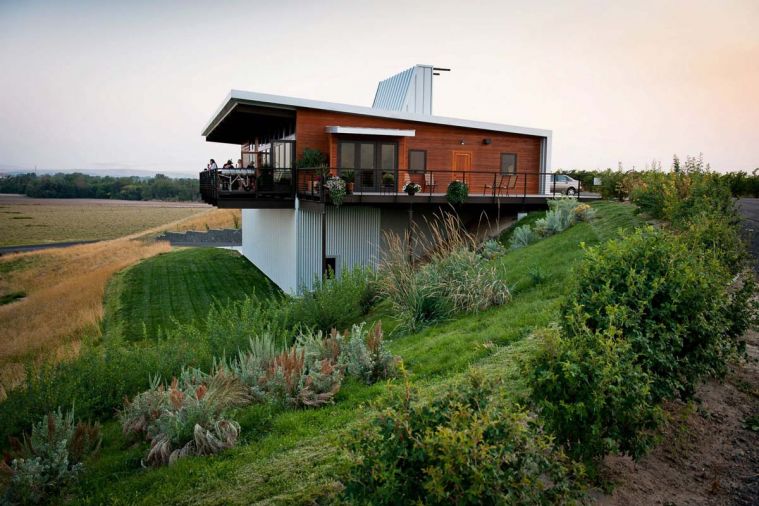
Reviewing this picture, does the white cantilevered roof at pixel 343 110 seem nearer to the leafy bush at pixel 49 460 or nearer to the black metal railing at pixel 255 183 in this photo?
the black metal railing at pixel 255 183

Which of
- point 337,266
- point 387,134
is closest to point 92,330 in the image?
point 337,266

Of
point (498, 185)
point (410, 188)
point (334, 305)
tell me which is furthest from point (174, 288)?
point (334, 305)

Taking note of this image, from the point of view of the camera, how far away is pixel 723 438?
506 cm

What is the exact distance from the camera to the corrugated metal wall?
64.1ft

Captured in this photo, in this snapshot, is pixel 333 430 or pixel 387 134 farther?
pixel 387 134

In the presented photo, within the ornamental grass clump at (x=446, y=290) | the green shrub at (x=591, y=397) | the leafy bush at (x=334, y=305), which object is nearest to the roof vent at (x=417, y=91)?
the leafy bush at (x=334, y=305)

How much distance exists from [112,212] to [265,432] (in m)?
81.5

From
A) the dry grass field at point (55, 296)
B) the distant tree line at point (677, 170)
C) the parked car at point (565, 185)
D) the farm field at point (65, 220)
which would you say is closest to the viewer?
the distant tree line at point (677, 170)

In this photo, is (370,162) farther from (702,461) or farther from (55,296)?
(702,461)

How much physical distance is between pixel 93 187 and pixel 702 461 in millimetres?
104988

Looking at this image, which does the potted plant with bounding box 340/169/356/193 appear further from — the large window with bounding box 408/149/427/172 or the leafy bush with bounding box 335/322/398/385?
the leafy bush with bounding box 335/322/398/385

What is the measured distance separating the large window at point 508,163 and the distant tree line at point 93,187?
2482 inches

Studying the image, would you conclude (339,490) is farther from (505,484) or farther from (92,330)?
(92,330)

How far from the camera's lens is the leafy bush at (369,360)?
7.35 meters
